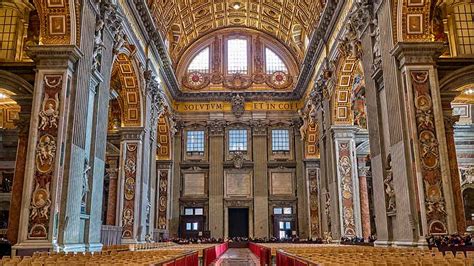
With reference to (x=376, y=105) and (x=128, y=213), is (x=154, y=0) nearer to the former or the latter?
(x=128, y=213)

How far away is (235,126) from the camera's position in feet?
87.5

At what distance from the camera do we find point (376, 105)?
39.3 ft

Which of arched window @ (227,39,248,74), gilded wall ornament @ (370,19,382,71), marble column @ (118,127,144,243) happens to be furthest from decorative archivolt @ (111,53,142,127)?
arched window @ (227,39,248,74)

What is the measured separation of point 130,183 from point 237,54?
13.8 meters

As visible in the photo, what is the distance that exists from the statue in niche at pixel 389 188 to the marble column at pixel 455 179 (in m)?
1.36

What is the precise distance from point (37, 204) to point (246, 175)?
17326mm

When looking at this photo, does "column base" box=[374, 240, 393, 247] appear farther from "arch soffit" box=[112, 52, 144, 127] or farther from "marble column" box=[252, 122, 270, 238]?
"marble column" box=[252, 122, 270, 238]

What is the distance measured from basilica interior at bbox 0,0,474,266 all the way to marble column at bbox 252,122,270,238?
85 millimetres

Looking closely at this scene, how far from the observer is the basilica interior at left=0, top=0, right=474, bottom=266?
9.73m

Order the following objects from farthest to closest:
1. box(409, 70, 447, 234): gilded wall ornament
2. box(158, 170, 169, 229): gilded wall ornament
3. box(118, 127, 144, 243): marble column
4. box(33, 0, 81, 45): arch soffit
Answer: box(158, 170, 169, 229): gilded wall ornament, box(118, 127, 144, 243): marble column, box(33, 0, 81, 45): arch soffit, box(409, 70, 447, 234): gilded wall ornament

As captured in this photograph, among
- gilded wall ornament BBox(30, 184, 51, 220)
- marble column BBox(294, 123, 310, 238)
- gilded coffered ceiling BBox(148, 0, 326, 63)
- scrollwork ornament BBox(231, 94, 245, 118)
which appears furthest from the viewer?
scrollwork ornament BBox(231, 94, 245, 118)

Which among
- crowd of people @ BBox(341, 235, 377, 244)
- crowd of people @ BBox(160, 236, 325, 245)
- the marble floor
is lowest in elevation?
the marble floor

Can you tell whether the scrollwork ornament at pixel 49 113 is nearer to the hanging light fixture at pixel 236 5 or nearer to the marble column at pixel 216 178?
the marble column at pixel 216 178

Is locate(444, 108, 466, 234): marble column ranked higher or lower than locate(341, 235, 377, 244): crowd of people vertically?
higher
